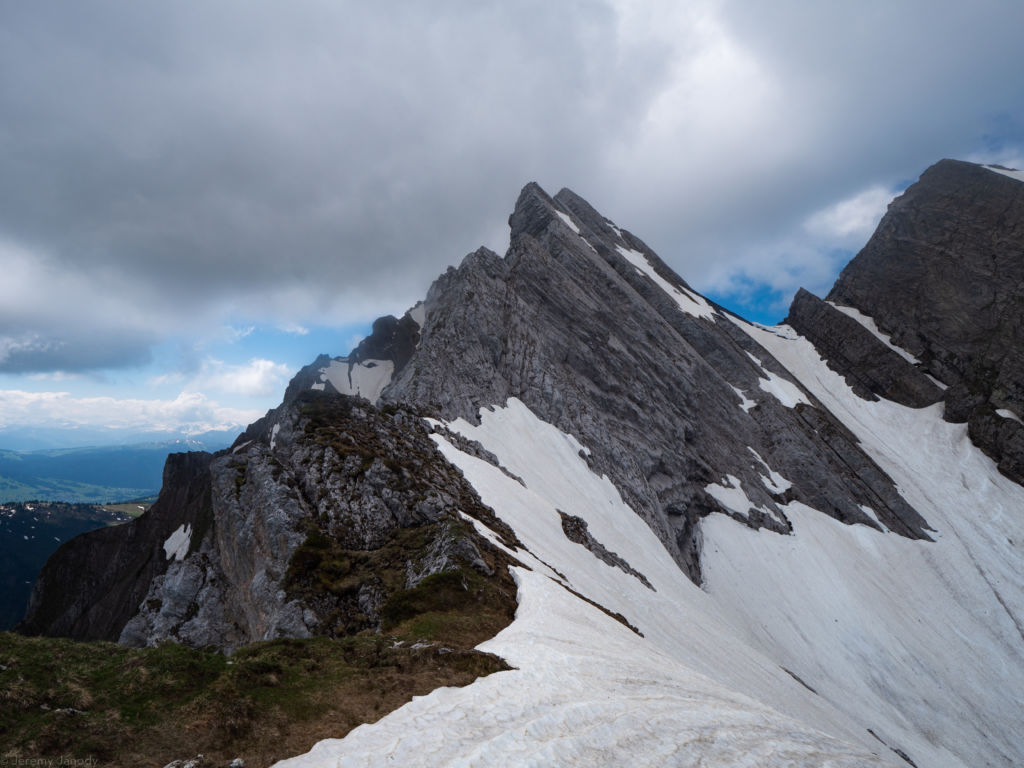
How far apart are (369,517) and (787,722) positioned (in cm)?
1775

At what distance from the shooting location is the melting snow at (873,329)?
90.7 metres

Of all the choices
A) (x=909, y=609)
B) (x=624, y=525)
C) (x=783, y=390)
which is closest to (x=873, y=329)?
(x=783, y=390)

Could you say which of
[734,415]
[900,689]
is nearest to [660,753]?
[900,689]

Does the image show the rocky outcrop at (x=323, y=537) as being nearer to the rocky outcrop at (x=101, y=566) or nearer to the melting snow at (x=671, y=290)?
the rocky outcrop at (x=101, y=566)

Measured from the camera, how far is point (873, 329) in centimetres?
9719

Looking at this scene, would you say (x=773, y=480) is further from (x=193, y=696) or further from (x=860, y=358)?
(x=193, y=696)

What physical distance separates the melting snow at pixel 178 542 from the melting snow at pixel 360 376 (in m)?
33.2

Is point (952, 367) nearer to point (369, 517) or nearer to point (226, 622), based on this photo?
point (369, 517)

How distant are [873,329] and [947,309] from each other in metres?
11.2

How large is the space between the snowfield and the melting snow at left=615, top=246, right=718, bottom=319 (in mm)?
20299

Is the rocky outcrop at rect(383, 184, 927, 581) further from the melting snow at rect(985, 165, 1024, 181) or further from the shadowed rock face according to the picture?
the melting snow at rect(985, 165, 1024, 181)

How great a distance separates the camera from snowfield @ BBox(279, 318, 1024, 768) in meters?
10.4

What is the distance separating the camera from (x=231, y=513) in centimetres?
2686

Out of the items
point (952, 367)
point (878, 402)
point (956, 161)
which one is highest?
point (956, 161)
